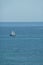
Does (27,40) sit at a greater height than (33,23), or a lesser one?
lesser

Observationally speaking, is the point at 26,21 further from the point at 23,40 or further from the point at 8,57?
the point at 8,57

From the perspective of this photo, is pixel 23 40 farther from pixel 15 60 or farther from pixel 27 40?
pixel 15 60

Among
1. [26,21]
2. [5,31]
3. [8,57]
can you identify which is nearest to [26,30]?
[26,21]

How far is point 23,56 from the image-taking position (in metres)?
2.46

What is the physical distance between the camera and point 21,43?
244 cm

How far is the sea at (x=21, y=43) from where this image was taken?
95.3 inches

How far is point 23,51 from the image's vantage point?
8.04ft

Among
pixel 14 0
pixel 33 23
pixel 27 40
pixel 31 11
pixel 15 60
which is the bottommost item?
pixel 15 60

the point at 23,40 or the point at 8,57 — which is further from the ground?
the point at 23,40

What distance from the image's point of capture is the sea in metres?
2.42

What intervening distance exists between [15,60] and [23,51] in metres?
0.16

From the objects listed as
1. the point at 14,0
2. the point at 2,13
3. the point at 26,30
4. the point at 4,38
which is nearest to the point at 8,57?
the point at 4,38

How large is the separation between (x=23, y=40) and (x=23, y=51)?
0.14m

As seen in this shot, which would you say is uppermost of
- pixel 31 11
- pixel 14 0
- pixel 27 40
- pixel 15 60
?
pixel 14 0
